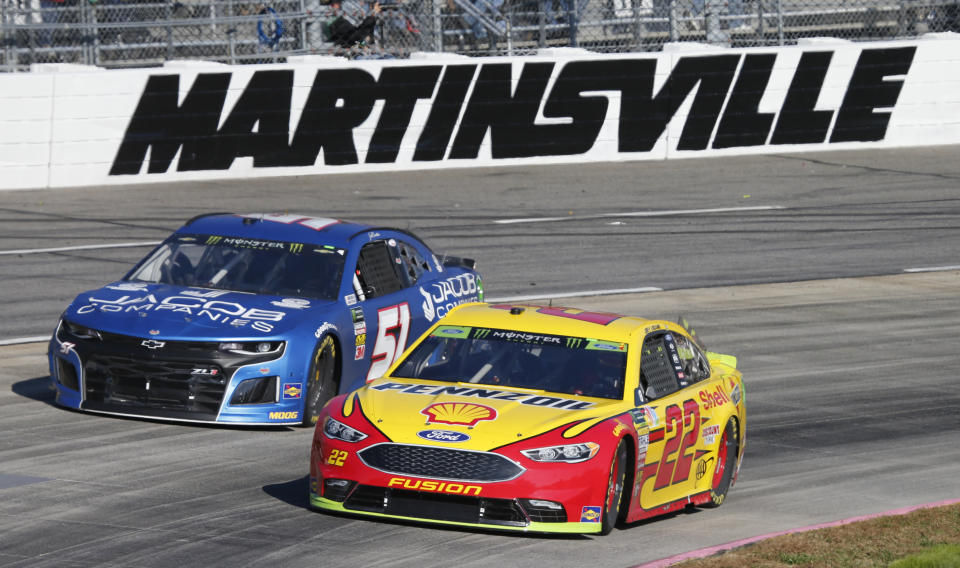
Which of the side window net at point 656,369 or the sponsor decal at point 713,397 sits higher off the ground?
the side window net at point 656,369

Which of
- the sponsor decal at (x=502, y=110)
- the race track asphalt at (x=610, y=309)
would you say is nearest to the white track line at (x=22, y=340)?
the race track asphalt at (x=610, y=309)

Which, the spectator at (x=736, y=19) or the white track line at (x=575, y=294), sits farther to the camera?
the spectator at (x=736, y=19)

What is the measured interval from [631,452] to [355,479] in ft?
4.95

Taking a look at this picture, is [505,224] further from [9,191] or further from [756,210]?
[9,191]

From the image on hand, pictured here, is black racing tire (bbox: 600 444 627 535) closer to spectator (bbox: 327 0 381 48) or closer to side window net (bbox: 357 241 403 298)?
side window net (bbox: 357 241 403 298)

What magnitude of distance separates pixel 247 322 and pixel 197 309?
0.40 meters

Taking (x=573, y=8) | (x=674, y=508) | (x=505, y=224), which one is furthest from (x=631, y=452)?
(x=573, y=8)

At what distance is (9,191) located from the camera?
76.4 ft

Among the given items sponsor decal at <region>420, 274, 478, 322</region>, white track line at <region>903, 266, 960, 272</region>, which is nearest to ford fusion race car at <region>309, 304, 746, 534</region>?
sponsor decal at <region>420, 274, 478, 322</region>

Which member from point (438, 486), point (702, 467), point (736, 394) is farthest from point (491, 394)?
point (736, 394)

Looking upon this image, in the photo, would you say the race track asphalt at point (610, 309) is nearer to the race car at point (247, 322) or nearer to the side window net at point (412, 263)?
the race car at point (247, 322)

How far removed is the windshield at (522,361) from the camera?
8.77 m

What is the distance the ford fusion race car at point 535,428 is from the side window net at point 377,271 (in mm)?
2462

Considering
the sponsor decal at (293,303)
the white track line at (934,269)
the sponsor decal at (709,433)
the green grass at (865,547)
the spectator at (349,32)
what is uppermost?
the spectator at (349,32)
